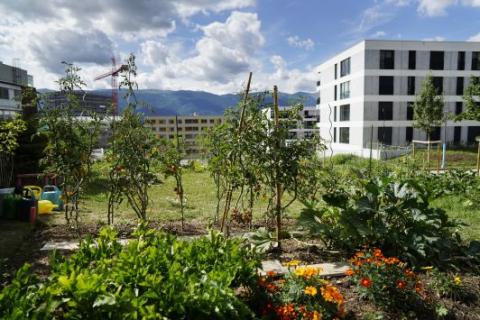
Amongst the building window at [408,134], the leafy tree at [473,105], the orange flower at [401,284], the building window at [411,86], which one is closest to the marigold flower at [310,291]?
the orange flower at [401,284]

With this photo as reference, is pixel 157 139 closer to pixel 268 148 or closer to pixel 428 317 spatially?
pixel 268 148

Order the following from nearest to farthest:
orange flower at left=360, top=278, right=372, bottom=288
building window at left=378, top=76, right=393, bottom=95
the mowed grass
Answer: orange flower at left=360, top=278, right=372, bottom=288, the mowed grass, building window at left=378, top=76, right=393, bottom=95

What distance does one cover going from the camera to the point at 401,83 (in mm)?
30406

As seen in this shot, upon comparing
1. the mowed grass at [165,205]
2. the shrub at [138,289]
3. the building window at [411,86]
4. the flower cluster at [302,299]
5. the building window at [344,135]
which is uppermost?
the building window at [411,86]

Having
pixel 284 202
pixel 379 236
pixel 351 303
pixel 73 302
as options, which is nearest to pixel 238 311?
pixel 73 302

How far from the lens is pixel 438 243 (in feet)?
13.2

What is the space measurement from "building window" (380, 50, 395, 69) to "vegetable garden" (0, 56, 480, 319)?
82.3 feet

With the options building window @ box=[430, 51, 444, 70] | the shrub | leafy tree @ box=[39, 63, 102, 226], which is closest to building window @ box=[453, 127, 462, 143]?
building window @ box=[430, 51, 444, 70]

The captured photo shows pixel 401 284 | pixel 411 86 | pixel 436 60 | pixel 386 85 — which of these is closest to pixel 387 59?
pixel 386 85

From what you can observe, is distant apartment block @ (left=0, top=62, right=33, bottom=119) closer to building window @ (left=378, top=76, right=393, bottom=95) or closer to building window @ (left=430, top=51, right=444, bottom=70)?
building window @ (left=378, top=76, right=393, bottom=95)

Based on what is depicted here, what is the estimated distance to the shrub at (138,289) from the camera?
2162mm

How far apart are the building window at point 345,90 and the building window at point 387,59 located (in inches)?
141

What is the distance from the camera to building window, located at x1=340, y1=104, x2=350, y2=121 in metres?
32.7

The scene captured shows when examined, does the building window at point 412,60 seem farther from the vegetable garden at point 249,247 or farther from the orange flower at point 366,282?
the orange flower at point 366,282
